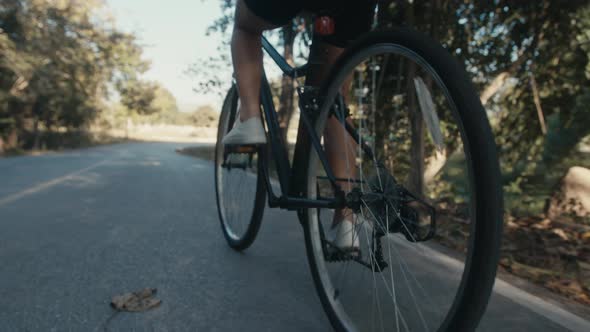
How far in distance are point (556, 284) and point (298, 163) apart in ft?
5.51

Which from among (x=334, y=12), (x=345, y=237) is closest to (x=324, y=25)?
(x=334, y=12)

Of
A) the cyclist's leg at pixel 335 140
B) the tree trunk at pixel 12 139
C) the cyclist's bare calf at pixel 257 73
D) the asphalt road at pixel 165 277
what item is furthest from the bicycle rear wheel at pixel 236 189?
the tree trunk at pixel 12 139

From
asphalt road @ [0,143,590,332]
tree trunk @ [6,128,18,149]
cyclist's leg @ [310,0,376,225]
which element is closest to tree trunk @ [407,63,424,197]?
asphalt road @ [0,143,590,332]

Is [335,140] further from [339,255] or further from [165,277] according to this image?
[165,277]

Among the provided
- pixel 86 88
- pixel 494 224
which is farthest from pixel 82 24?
pixel 494 224

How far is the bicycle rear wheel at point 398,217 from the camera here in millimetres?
1126

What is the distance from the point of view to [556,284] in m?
2.53

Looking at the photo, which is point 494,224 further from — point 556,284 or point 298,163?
point 556,284

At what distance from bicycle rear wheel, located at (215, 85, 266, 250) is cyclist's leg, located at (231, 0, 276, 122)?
44 cm

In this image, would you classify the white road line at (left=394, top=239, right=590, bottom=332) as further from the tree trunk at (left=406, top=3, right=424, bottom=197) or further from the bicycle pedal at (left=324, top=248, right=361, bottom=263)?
the tree trunk at (left=406, top=3, right=424, bottom=197)

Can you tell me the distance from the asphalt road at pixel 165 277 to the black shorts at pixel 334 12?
1208 millimetres

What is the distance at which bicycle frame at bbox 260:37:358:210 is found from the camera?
1.84 metres

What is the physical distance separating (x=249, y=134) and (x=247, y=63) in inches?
13.4

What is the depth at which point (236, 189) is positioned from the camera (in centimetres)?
308
